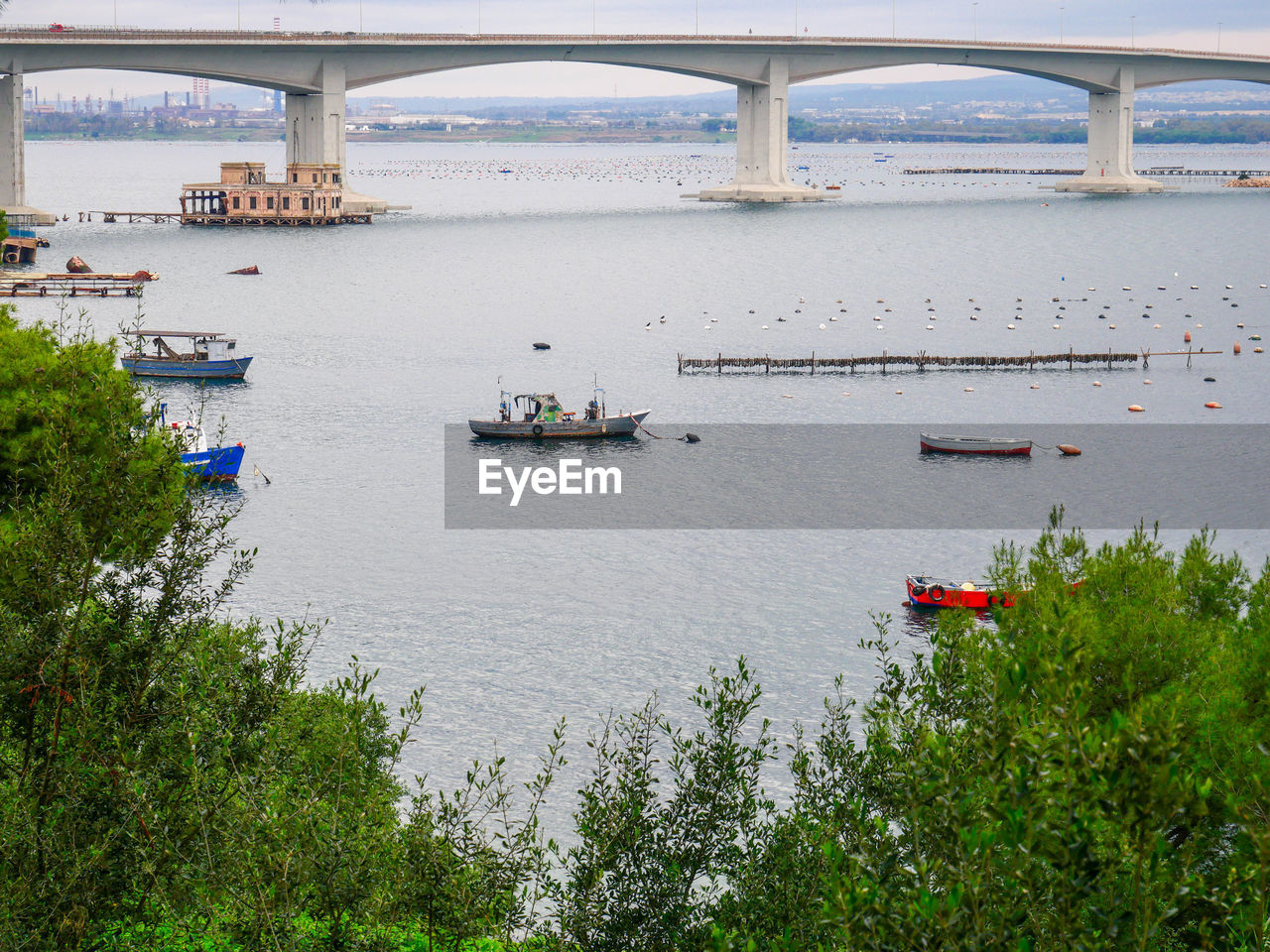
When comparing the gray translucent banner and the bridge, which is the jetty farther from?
the gray translucent banner

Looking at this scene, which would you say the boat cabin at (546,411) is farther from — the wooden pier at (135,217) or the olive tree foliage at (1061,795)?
the wooden pier at (135,217)

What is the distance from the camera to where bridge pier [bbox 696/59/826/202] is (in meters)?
144

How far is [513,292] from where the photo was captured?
92188 mm

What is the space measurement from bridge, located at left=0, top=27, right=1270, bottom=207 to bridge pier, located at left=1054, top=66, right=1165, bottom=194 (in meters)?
0.15

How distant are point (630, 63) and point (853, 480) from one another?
307 feet

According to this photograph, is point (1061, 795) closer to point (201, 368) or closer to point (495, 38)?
point (201, 368)

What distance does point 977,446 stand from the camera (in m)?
53.9

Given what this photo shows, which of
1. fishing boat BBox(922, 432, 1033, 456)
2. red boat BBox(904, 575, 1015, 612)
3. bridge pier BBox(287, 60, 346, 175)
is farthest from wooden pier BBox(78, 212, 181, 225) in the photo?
red boat BBox(904, 575, 1015, 612)

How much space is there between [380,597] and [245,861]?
2461 centimetres

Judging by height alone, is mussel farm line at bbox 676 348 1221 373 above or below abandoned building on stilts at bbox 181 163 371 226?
below

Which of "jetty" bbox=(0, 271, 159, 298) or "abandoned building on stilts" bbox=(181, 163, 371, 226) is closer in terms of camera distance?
"jetty" bbox=(0, 271, 159, 298)

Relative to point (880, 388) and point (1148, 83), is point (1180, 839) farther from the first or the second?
point (1148, 83)

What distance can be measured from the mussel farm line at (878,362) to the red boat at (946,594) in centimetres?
3257

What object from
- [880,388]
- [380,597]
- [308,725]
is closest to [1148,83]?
[880,388]
